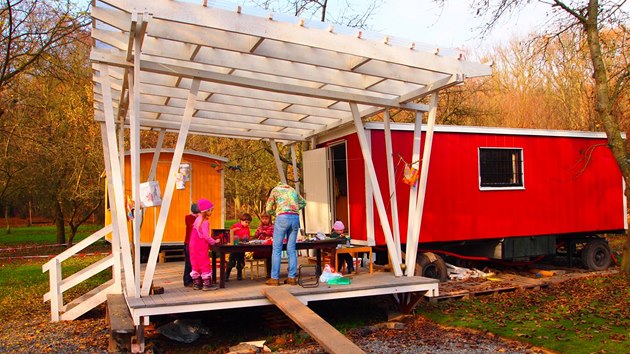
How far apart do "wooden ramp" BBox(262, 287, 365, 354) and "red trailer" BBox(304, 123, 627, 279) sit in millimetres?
3142

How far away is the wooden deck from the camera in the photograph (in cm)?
563

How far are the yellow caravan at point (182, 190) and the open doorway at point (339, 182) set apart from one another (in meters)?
3.37

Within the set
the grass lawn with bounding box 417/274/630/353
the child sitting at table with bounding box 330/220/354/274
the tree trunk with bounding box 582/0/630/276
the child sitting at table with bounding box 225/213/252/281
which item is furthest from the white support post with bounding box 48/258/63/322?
the tree trunk with bounding box 582/0/630/276

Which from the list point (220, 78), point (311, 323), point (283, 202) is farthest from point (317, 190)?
point (311, 323)

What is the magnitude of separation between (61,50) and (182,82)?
8382 mm

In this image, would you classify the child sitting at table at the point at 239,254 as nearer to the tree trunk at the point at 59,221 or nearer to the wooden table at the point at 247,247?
the wooden table at the point at 247,247

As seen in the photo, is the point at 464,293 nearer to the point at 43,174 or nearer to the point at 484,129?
the point at 484,129

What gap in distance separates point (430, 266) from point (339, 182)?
240 centimetres

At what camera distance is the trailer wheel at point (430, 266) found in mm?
9305

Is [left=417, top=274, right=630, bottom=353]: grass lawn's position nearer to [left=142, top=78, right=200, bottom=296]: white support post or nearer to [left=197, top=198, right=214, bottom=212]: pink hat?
[left=197, top=198, right=214, bottom=212]: pink hat

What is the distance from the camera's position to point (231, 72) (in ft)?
23.5

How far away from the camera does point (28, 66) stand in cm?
1345

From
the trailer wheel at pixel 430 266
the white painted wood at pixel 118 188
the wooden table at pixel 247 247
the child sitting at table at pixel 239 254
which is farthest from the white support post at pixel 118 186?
the trailer wheel at pixel 430 266

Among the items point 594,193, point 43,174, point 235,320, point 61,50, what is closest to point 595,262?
point 594,193
